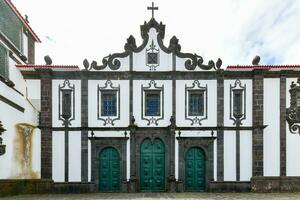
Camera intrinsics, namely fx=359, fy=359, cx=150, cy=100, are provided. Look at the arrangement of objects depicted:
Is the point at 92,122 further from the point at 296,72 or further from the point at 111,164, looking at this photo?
the point at 296,72

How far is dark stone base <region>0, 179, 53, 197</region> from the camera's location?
16219mm

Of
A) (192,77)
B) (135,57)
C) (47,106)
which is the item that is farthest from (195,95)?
(47,106)

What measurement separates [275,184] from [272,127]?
2.94m

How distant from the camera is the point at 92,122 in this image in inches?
742

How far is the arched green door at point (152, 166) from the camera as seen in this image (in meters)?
18.8

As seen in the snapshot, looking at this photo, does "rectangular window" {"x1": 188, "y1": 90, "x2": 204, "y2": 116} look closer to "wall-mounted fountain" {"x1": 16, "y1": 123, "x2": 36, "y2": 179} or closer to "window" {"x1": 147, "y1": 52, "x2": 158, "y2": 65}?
"window" {"x1": 147, "y1": 52, "x2": 158, "y2": 65}

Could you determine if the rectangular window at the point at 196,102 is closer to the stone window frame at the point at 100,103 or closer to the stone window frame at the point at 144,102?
the stone window frame at the point at 144,102

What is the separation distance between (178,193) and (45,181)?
269 inches

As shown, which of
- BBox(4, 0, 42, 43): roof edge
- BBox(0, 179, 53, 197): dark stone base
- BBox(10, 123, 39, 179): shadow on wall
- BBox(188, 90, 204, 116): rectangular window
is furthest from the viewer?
BBox(188, 90, 204, 116): rectangular window

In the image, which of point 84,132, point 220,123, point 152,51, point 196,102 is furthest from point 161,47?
point 84,132

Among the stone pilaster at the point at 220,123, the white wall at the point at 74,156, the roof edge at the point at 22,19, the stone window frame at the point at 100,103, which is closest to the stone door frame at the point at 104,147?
the white wall at the point at 74,156

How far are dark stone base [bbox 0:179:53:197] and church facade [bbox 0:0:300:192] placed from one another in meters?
0.30

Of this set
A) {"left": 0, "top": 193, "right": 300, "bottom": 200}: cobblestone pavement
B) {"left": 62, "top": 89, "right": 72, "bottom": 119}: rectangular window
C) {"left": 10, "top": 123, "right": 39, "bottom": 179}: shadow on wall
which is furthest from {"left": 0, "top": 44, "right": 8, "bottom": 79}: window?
{"left": 0, "top": 193, "right": 300, "bottom": 200}: cobblestone pavement

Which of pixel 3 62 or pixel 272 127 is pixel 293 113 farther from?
pixel 3 62
